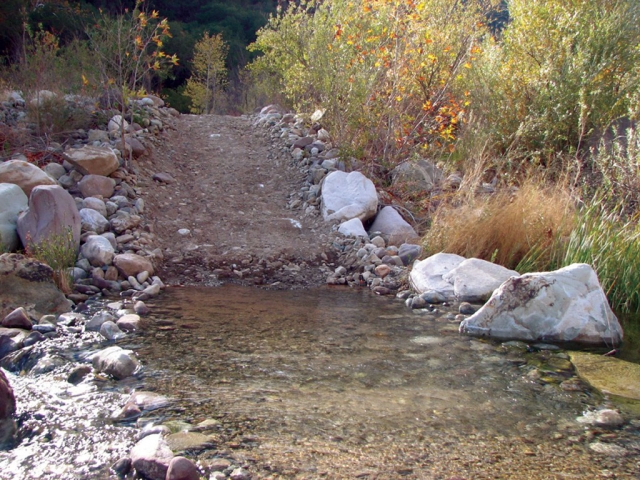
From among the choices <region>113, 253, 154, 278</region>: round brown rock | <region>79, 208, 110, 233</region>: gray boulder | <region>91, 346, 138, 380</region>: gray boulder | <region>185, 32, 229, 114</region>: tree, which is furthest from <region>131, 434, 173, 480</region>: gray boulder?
<region>185, 32, 229, 114</region>: tree

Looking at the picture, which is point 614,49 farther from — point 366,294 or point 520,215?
point 366,294

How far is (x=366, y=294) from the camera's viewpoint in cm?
517

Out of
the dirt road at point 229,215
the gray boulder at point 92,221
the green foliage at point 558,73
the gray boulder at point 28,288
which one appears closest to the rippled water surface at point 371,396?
the gray boulder at point 28,288

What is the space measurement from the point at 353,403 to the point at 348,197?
4198mm

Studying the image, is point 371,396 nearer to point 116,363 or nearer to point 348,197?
point 116,363

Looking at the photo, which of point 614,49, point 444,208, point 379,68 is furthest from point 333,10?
point 444,208

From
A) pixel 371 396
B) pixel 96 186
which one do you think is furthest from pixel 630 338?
pixel 96 186

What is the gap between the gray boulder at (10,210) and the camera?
5066 mm

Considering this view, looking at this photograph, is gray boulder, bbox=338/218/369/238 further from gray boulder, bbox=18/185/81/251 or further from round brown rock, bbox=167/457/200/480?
round brown rock, bbox=167/457/200/480

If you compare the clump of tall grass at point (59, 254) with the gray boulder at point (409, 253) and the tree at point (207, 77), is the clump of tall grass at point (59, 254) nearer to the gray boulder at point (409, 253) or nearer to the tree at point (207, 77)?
the gray boulder at point (409, 253)

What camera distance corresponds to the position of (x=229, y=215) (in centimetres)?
677

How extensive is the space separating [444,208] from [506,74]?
3708 millimetres

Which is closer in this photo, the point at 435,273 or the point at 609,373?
the point at 609,373

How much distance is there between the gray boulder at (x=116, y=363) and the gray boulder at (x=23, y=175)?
3.27 metres
